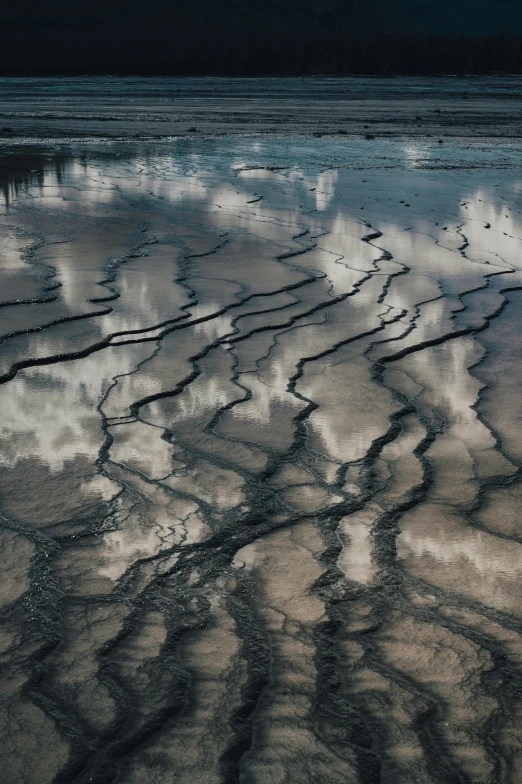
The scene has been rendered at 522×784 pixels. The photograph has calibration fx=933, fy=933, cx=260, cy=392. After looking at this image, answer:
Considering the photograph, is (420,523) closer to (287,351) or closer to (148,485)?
(148,485)

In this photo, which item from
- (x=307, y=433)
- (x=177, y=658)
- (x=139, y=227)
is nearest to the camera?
(x=177, y=658)
